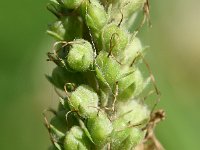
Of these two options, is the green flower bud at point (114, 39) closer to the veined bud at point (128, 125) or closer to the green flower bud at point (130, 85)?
the green flower bud at point (130, 85)

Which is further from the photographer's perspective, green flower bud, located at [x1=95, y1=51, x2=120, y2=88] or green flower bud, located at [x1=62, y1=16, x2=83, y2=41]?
green flower bud, located at [x1=62, y1=16, x2=83, y2=41]

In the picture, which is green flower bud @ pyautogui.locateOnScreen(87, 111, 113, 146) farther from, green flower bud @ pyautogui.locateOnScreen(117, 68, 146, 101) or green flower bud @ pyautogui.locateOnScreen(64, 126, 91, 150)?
green flower bud @ pyautogui.locateOnScreen(117, 68, 146, 101)

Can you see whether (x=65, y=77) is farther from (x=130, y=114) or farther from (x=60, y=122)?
(x=130, y=114)

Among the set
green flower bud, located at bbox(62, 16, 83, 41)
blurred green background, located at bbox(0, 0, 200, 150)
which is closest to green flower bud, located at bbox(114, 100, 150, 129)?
green flower bud, located at bbox(62, 16, 83, 41)

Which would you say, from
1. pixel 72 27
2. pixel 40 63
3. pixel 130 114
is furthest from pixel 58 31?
pixel 40 63
